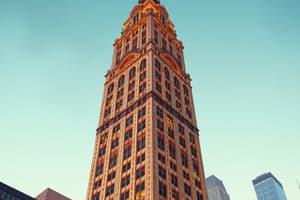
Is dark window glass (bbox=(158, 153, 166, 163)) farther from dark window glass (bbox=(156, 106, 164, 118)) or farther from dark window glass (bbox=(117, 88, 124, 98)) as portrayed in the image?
dark window glass (bbox=(117, 88, 124, 98))

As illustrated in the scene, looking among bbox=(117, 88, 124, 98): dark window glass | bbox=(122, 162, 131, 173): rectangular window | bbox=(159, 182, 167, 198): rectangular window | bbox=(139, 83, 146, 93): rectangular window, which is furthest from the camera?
bbox=(117, 88, 124, 98): dark window glass

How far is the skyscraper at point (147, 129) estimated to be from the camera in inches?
2689

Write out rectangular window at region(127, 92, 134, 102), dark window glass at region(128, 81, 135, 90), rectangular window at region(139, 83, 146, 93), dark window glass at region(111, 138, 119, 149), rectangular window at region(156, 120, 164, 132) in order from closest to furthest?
1. rectangular window at region(156, 120, 164, 132)
2. dark window glass at region(111, 138, 119, 149)
3. rectangular window at region(139, 83, 146, 93)
4. rectangular window at region(127, 92, 134, 102)
5. dark window glass at region(128, 81, 135, 90)

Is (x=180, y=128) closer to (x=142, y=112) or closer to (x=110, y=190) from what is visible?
(x=142, y=112)

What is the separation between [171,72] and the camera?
103125 millimetres

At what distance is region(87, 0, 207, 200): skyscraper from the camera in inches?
2689

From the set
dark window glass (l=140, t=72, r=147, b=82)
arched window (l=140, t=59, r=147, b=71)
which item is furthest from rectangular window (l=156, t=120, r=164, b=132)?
arched window (l=140, t=59, r=147, b=71)

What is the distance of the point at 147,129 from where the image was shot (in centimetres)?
7531

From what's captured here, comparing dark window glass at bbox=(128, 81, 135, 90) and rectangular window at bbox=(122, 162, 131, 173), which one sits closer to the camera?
rectangular window at bbox=(122, 162, 131, 173)

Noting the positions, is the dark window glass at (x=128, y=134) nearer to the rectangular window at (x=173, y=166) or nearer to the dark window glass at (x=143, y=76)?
the rectangular window at (x=173, y=166)

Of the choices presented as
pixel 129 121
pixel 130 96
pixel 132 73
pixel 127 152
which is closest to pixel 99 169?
pixel 127 152

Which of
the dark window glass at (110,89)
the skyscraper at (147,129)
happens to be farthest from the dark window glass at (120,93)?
the dark window glass at (110,89)

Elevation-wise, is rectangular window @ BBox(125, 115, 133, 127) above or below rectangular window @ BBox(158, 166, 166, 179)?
above

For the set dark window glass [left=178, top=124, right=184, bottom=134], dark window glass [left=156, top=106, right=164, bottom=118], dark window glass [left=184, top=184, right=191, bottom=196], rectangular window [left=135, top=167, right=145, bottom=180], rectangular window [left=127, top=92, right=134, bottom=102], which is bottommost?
dark window glass [left=184, top=184, right=191, bottom=196]
